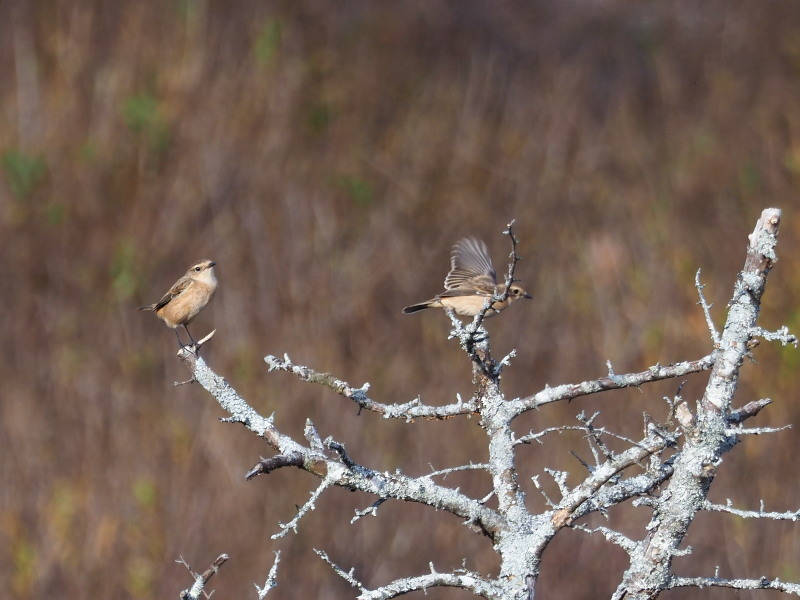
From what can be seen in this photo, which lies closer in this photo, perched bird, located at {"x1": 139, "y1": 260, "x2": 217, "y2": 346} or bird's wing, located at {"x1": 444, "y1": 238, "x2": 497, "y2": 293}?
perched bird, located at {"x1": 139, "y1": 260, "x2": 217, "y2": 346}

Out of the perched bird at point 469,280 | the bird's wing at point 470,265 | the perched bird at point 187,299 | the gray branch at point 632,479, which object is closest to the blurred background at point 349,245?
the perched bird at point 469,280

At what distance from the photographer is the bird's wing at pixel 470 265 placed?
5.09m

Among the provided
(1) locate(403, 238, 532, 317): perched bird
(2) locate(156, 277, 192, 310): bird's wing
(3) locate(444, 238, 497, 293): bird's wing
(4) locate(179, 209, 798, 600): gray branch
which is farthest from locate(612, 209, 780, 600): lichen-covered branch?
(2) locate(156, 277, 192, 310): bird's wing

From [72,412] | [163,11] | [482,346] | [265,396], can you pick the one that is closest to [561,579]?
[265,396]

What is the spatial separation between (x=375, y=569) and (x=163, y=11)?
6174 millimetres

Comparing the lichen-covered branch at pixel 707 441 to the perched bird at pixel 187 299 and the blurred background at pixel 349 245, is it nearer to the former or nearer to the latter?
the perched bird at pixel 187 299

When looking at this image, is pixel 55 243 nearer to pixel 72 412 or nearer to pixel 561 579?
pixel 72 412

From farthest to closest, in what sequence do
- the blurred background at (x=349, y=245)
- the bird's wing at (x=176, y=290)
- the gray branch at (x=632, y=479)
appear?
the blurred background at (x=349, y=245)
the bird's wing at (x=176, y=290)
the gray branch at (x=632, y=479)

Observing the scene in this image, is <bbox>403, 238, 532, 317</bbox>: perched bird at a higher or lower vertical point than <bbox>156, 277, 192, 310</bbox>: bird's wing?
higher

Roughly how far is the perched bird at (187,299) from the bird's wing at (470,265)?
1.00 meters

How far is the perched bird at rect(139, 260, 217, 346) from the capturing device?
4.77 metres

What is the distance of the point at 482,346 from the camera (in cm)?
282

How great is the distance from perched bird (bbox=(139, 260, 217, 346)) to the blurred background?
311cm

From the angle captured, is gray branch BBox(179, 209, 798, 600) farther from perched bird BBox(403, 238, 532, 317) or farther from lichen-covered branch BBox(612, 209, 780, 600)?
perched bird BBox(403, 238, 532, 317)
